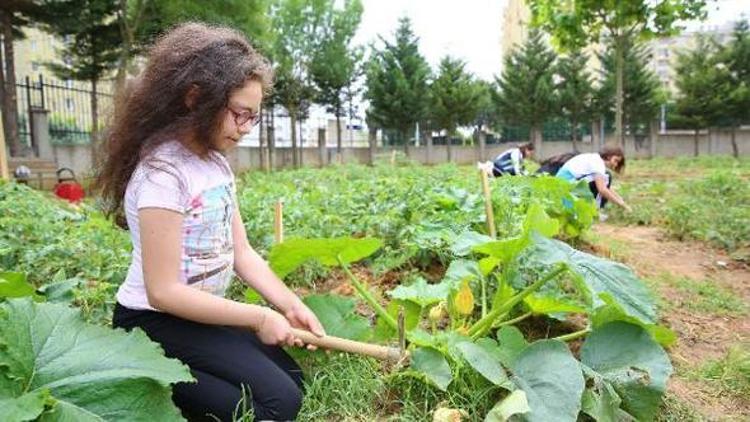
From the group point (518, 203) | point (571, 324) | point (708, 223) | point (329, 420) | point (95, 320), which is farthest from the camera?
point (708, 223)

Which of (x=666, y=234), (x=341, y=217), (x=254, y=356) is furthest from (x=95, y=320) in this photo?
(x=666, y=234)

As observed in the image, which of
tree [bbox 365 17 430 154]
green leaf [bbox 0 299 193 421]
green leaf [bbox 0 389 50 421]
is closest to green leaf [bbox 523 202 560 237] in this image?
green leaf [bbox 0 299 193 421]

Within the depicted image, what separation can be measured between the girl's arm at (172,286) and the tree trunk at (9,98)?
1251 cm

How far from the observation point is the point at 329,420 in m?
1.91

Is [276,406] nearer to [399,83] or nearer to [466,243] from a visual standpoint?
[466,243]

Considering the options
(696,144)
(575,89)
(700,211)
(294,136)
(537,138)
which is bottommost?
(700,211)

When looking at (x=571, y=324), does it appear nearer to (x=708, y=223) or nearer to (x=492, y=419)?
(x=492, y=419)

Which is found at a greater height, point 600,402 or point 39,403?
point 39,403

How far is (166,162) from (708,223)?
484 centimetres

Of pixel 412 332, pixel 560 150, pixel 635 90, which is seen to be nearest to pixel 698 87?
pixel 635 90

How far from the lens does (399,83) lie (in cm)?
2541

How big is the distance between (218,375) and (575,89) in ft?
87.6

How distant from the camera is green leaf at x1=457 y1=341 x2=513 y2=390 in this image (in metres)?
1.74

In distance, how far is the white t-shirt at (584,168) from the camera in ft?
19.7
